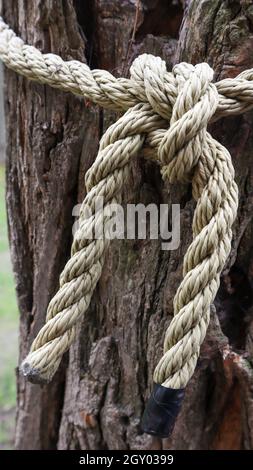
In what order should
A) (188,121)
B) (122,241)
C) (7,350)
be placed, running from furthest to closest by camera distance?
1. (7,350)
2. (122,241)
3. (188,121)

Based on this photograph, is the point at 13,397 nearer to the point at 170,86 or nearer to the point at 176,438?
the point at 176,438

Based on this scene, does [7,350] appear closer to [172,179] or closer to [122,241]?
[122,241]

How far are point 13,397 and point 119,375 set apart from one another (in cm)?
109

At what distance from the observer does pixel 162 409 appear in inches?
20.3

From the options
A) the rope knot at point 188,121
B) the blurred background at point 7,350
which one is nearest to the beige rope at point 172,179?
the rope knot at point 188,121

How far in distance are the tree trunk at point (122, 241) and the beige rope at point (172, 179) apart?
0.32 ft

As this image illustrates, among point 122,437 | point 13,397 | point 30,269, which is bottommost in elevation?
point 13,397

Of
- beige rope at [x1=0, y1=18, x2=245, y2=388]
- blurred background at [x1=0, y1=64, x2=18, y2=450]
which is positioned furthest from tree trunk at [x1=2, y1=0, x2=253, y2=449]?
blurred background at [x1=0, y1=64, x2=18, y2=450]

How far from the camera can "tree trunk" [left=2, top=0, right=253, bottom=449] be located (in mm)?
638

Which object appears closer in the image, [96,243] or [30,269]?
[96,243]

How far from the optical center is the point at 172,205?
25.8 inches

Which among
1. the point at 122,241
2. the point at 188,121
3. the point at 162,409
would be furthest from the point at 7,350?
the point at 188,121

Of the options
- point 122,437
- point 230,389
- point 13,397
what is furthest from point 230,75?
point 13,397

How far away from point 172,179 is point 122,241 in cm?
19
